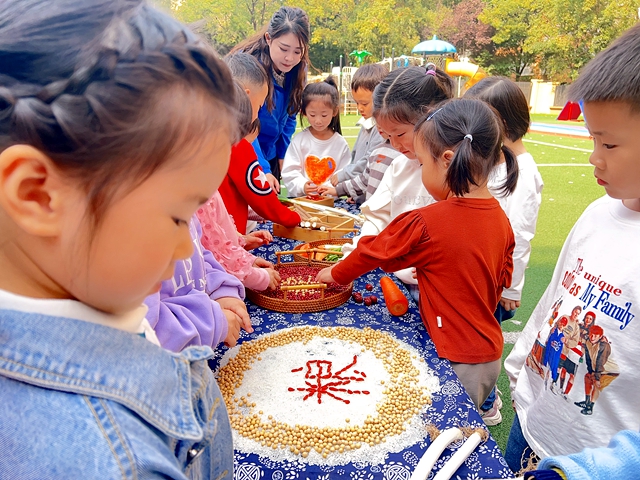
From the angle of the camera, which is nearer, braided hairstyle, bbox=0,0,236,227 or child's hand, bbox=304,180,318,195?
braided hairstyle, bbox=0,0,236,227

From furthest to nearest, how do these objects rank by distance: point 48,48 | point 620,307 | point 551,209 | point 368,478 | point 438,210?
point 551,209 < point 438,210 < point 620,307 < point 368,478 < point 48,48

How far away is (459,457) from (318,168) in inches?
111

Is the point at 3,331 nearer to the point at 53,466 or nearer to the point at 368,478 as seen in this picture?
the point at 53,466

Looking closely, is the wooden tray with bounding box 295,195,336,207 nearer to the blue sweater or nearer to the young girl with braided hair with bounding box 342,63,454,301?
the blue sweater

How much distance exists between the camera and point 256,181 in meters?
2.05

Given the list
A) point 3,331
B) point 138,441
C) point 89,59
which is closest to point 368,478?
point 138,441

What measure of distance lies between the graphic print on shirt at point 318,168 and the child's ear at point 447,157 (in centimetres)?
208

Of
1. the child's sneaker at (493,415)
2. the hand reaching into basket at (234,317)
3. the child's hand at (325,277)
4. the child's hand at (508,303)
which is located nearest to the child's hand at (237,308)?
the hand reaching into basket at (234,317)

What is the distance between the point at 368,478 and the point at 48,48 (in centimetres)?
84

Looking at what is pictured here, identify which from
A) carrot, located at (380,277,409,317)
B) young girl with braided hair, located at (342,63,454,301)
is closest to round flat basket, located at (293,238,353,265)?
young girl with braided hair, located at (342,63,454,301)

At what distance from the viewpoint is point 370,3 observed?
2661cm

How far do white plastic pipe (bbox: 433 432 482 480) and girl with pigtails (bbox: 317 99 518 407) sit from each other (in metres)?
0.37

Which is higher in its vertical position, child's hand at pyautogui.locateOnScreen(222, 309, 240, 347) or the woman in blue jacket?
the woman in blue jacket

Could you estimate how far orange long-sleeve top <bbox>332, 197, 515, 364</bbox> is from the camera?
1319mm
